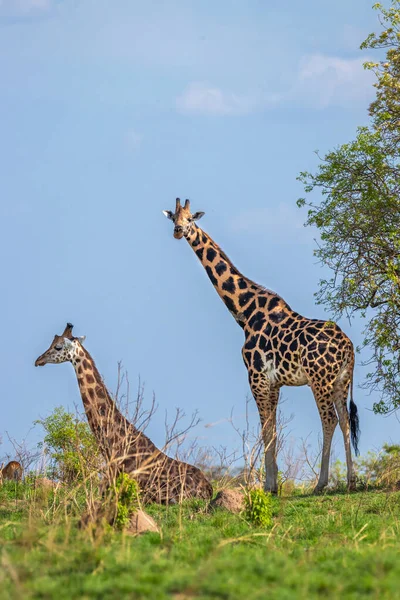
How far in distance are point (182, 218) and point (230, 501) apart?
7.39 meters

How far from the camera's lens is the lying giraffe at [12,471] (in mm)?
19062

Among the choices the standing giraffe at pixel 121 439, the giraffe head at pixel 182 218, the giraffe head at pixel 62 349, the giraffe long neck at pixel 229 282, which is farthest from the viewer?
the giraffe head at pixel 182 218

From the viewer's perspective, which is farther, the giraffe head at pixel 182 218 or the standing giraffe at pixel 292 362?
the giraffe head at pixel 182 218

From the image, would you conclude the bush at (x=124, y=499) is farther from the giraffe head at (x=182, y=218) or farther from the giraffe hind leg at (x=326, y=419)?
the giraffe head at (x=182, y=218)

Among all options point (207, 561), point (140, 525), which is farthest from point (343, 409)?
point (207, 561)

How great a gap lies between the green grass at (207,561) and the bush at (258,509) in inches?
6.4

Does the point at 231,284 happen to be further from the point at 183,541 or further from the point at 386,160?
the point at 183,541

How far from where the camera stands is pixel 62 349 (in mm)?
16859

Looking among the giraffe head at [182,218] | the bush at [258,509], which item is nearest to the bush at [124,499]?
the bush at [258,509]

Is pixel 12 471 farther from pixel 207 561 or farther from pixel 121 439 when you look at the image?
pixel 207 561

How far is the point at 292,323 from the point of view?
59.8 feet

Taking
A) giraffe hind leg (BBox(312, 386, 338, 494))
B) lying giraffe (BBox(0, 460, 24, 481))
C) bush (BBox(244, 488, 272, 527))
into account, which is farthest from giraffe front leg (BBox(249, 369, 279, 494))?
lying giraffe (BBox(0, 460, 24, 481))

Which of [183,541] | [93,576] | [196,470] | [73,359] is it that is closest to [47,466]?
[73,359]

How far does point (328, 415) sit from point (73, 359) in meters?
5.13
